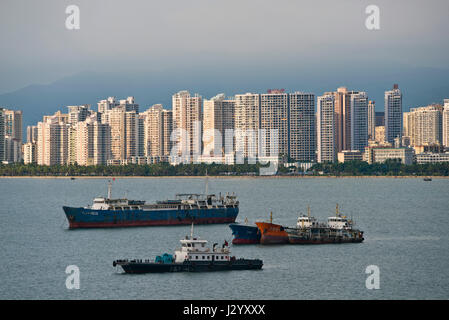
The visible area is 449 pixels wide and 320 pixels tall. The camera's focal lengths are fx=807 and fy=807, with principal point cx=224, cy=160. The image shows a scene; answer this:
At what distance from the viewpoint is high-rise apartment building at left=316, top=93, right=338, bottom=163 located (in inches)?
7072

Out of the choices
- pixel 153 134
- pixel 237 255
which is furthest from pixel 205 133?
pixel 237 255

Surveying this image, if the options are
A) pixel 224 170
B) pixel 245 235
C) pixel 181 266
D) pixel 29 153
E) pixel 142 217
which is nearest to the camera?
pixel 181 266

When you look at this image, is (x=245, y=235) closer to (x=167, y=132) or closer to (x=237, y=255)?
(x=237, y=255)

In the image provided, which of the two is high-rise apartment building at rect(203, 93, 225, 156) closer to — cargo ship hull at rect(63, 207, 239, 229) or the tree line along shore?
the tree line along shore

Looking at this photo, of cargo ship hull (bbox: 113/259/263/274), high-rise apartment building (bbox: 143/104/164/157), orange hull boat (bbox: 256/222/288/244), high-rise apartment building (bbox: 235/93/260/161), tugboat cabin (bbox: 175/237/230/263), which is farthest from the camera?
high-rise apartment building (bbox: 143/104/164/157)

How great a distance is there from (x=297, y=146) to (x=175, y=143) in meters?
27.5

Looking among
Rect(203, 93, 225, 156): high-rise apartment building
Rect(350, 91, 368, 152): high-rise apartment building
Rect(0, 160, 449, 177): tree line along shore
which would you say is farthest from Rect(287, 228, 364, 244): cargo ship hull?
Rect(350, 91, 368, 152): high-rise apartment building

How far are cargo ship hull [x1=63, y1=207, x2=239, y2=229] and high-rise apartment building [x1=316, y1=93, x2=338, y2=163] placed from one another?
121967 mm

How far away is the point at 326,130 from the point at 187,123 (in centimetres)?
3129

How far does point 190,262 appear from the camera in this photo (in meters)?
32.7

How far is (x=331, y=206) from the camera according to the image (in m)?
71.6

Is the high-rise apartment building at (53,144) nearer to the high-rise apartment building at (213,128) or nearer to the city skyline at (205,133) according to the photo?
the city skyline at (205,133)
